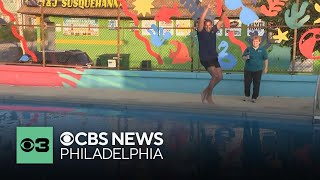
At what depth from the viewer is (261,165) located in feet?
18.5

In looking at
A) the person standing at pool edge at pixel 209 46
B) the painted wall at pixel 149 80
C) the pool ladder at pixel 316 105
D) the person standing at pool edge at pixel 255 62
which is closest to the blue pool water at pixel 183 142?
the pool ladder at pixel 316 105

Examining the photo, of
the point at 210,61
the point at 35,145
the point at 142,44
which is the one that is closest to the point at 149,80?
the point at 210,61

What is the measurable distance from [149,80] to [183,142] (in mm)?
5730

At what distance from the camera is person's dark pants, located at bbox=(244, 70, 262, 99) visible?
420 inches

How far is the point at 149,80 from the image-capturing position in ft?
40.8

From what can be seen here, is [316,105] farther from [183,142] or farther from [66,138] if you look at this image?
[66,138]

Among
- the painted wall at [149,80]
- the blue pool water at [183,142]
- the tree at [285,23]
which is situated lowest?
the blue pool water at [183,142]

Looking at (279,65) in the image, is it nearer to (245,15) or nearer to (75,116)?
(245,15)

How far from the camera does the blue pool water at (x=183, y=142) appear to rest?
17.4 ft

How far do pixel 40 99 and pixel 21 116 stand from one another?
2.18 meters

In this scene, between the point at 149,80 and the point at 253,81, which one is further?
the point at 149,80

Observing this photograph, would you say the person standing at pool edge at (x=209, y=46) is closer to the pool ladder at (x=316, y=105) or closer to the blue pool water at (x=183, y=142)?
the blue pool water at (x=183, y=142)

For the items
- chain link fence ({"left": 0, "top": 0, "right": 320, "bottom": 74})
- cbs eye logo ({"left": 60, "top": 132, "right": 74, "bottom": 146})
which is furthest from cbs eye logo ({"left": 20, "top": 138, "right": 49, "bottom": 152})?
chain link fence ({"left": 0, "top": 0, "right": 320, "bottom": 74})

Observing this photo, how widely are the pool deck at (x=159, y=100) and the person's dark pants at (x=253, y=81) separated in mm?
261
